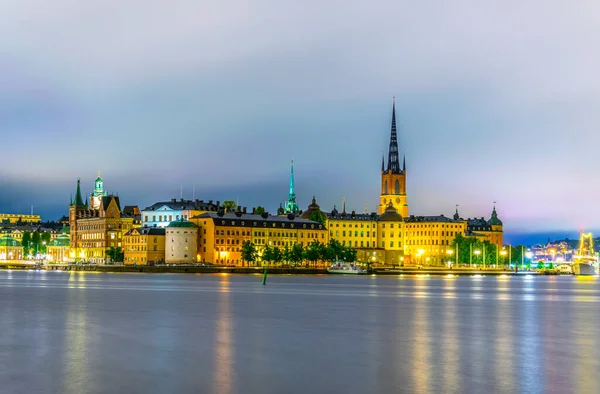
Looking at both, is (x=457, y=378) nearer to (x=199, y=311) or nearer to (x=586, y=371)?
(x=586, y=371)

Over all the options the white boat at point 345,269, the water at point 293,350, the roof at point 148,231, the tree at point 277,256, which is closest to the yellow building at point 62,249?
the roof at point 148,231

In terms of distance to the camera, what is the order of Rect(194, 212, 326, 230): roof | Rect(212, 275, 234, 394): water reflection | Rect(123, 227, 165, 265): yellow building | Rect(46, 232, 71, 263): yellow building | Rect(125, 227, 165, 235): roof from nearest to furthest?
Rect(212, 275, 234, 394): water reflection → Rect(194, 212, 326, 230): roof → Rect(123, 227, 165, 265): yellow building → Rect(125, 227, 165, 235): roof → Rect(46, 232, 71, 263): yellow building

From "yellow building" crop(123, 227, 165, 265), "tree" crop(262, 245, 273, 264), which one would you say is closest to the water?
"tree" crop(262, 245, 273, 264)

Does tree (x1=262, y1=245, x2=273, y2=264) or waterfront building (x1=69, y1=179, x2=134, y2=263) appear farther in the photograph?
waterfront building (x1=69, y1=179, x2=134, y2=263)

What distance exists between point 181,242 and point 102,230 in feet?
106

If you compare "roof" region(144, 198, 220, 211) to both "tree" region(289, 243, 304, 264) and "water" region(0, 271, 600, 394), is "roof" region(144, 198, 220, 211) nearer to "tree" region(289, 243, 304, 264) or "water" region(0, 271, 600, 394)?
"tree" region(289, 243, 304, 264)

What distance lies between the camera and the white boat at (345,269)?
477ft

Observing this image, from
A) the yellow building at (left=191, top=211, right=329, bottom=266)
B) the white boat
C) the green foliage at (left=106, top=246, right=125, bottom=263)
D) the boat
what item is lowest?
the boat

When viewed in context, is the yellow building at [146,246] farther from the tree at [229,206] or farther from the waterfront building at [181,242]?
the tree at [229,206]

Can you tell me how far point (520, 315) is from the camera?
42594 mm

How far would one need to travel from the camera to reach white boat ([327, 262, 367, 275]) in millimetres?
145250

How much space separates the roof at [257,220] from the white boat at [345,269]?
68.0 feet

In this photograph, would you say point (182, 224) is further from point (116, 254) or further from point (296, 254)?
point (116, 254)

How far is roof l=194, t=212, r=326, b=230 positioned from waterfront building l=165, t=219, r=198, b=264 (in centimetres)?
500
